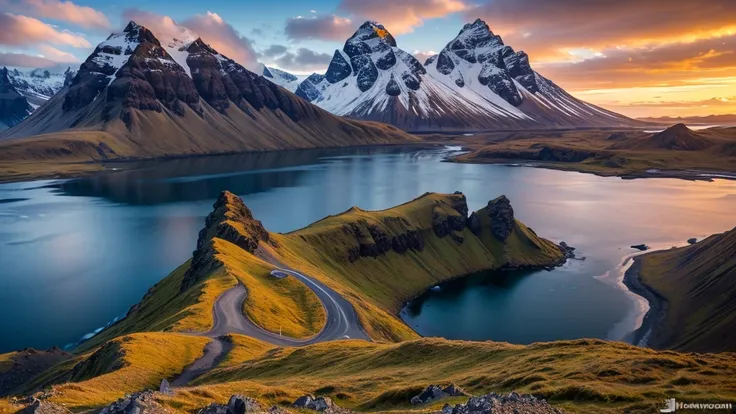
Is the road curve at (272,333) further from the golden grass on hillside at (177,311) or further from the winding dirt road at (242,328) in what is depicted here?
the golden grass on hillside at (177,311)

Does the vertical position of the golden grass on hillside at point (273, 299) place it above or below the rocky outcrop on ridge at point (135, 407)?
below

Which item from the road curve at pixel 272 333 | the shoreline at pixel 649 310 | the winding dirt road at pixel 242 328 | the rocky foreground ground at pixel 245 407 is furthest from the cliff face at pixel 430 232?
the rocky foreground ground at pixel 245 407

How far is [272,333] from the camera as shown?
84.2 meters

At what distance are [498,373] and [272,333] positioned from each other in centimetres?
4814

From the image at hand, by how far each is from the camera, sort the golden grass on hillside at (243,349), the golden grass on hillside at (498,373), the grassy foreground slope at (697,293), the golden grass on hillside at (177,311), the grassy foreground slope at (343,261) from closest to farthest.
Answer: the golden grass on hillside at (498,373) → the golden grass on hillside at (243,349) → the golden grass on hillside at (177,311) → the grassy foreground slope at (343,261) → the grassy foreground slope at (697,293)

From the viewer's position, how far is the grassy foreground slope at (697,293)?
9531 cm

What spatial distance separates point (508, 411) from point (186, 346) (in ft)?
165

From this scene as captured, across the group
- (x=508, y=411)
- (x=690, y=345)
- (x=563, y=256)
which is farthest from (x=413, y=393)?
(x=563, y=256)

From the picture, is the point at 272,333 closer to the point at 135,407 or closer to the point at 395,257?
the point at 135,407

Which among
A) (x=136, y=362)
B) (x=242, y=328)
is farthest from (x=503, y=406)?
(x=242, y=328)

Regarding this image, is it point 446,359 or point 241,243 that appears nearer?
point 446,359

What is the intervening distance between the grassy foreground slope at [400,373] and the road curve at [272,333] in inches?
232

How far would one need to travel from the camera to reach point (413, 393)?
3928cm

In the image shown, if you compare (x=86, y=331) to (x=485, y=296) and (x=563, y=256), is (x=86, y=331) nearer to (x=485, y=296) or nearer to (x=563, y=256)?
(x=485, y=296)
